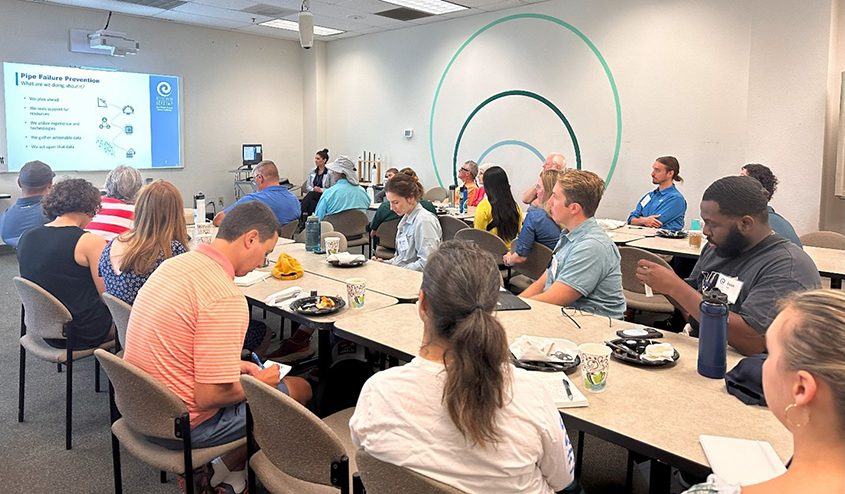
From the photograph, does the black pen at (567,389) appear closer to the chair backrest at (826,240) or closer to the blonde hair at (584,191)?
the blonde hair at (584,191)

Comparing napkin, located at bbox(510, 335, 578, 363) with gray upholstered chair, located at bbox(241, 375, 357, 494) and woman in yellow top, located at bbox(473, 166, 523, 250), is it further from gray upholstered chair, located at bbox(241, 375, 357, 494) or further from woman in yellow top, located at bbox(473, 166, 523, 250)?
woman in yellow top, located at bbox(473, 166, 523, 250)

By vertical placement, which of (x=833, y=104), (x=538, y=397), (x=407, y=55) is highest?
(x=407, y=55)

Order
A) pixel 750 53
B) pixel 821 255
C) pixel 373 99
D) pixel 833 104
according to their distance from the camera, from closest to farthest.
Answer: pixel 821 255 < pixel 833 104 < pixel 750 53 < pixel 373 99

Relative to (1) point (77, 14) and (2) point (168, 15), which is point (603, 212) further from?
(1) point (77, 14)

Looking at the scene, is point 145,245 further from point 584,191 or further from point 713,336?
point 713,336

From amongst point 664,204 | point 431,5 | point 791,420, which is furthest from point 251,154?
point 791,420

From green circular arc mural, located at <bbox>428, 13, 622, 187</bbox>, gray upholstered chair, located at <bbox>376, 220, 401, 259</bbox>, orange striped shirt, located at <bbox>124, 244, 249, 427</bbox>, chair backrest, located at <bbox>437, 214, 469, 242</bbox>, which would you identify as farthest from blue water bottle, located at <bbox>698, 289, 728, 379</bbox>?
green circular arc mural, located at <bbox>428, 13, 622, 187</bbox>

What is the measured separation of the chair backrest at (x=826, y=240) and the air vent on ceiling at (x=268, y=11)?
6.29 metres

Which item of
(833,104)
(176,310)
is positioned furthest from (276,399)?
(833,104)

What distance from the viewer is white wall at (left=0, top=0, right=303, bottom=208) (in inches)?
307

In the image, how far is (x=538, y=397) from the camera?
4.39 feet

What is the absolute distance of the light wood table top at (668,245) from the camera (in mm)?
4153

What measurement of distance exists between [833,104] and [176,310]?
575cm

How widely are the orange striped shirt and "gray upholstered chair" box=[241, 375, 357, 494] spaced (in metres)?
0.33
